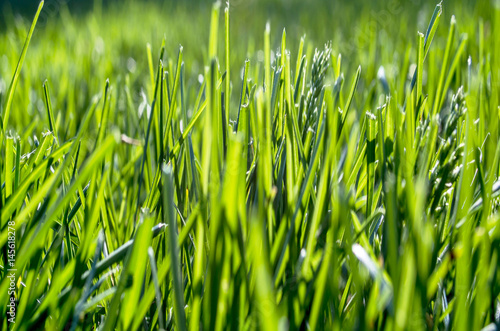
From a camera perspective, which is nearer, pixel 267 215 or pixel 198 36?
pixel 267 215

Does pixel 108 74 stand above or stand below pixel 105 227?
above

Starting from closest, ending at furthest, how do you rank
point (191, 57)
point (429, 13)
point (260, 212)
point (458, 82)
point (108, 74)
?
point (260, 212), point (458, 82), point (108, 74), point (191, 57), point (429, 13)

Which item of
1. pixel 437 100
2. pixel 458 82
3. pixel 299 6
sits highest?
pixel 299 6

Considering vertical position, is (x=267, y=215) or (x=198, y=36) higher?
(x=198, y=36)

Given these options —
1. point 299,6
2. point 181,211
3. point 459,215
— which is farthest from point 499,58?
point 299,6

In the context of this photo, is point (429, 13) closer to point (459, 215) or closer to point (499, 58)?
point (499, 58)

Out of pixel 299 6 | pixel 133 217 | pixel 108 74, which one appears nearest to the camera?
pixel 133 217

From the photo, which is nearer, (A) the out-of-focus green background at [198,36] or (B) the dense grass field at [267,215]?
(B) the dense grass field at [267,215]

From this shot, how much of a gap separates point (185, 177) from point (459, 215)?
296 millimetres

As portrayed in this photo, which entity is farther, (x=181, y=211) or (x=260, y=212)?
(x=181, y=211)

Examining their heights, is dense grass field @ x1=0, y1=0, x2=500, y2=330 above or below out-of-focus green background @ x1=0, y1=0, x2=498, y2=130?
below

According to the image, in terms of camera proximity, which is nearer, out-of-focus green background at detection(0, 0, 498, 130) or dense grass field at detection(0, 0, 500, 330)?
dense grass field at detection(0, 0, 500, 330)

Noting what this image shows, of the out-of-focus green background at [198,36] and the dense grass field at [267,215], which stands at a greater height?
the out-of-focus green background at [198,36]

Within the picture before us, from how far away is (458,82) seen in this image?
2.81ft
